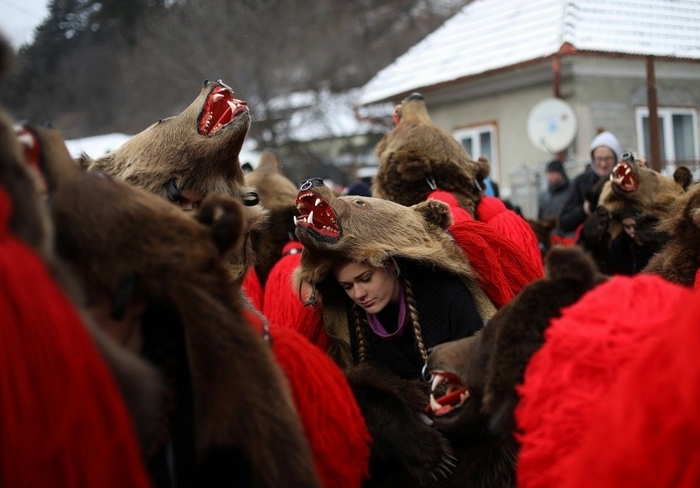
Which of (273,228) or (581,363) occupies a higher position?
(273,228)

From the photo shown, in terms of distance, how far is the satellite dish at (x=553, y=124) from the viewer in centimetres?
1095

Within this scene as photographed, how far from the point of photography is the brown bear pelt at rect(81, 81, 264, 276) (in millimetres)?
2732

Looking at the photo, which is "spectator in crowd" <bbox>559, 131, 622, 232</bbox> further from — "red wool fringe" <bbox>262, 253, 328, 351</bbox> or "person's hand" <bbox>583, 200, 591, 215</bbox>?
"red wool fringe" <bbox>262, 253, 328, 351</bbox>

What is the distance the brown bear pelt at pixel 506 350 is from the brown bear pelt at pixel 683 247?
166 cm

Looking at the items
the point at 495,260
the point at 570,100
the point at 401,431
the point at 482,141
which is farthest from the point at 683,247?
the point at 482,141

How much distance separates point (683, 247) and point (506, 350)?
1.89 metres

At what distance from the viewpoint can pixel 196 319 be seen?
164 centimetres

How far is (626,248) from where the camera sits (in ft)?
15.8

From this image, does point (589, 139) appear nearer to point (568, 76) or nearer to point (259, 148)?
point (568, 76)

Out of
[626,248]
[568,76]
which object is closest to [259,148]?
[568,76]

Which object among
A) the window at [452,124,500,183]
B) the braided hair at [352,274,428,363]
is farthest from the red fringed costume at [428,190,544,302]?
the window at [452,124,500,183]

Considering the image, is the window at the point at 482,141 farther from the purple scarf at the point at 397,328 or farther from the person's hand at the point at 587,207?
the purple scarf at the point at 397,328

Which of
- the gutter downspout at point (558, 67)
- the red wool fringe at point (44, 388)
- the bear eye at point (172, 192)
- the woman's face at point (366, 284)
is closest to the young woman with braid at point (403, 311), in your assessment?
the woman's face at point (366, 284)

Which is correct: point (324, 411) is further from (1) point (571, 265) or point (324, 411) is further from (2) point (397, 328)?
(2) point (397, 328)
